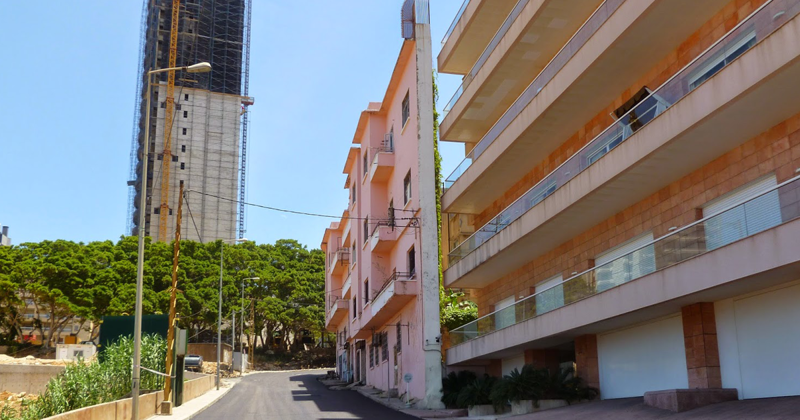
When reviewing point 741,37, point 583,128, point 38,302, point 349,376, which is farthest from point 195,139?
point 741,37

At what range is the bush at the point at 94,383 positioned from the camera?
66.2 ft

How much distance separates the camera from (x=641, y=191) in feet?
64.2

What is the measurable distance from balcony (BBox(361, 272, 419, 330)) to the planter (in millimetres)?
6864

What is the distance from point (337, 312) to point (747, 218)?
4266cm

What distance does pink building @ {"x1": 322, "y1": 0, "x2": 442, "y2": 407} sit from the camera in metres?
30.4

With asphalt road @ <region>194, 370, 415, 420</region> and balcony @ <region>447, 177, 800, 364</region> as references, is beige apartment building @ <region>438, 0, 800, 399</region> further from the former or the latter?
asphalt road @ <region>194, 370, 415, 420</region>

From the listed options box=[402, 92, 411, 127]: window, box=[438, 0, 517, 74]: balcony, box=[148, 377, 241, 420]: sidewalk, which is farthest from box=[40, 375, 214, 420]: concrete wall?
box=[438, 0, 517, 74]: balcony

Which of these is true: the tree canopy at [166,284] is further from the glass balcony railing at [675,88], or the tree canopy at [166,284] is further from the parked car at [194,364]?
the glass balcony railing at [675,88]

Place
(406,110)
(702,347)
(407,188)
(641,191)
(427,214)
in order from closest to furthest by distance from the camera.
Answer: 1. (702,347)
2. (641,191)
3. (427,214)
4. (407,188)
5. (406,110)

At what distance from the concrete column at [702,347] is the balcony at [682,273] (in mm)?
374

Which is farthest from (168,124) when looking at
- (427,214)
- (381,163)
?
(427,214)

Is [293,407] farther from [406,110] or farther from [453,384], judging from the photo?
[406,110]

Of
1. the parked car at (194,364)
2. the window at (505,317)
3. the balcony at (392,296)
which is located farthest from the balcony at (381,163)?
the parked car at (194,364)

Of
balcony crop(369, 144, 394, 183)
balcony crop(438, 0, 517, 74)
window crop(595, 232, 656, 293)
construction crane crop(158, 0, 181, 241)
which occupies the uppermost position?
construction crane crop(158, 0, 181, 241)
